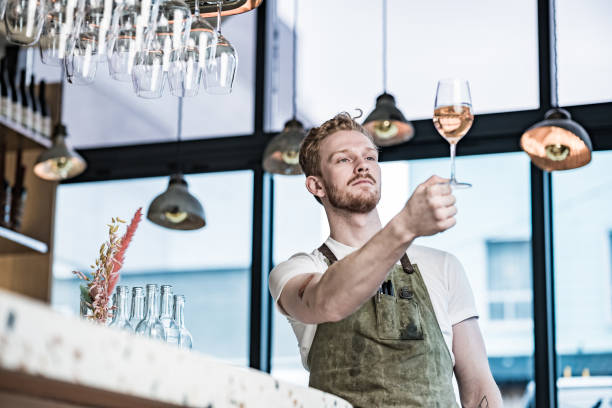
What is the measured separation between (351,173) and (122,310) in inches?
24.8

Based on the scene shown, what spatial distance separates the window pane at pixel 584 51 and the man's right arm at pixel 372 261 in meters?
2.72

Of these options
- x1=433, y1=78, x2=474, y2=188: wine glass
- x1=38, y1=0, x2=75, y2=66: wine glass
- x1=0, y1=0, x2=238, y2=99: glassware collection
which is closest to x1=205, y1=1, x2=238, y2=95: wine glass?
x1=0, y1=0, x2=238, y2=99: glassware collection

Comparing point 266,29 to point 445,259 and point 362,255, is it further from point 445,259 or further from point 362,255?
point 362,255

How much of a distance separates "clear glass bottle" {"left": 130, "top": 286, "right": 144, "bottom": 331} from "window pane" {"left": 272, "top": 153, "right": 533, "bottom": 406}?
246 cm

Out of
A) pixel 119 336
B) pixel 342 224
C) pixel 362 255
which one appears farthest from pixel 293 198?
pixel 119 336

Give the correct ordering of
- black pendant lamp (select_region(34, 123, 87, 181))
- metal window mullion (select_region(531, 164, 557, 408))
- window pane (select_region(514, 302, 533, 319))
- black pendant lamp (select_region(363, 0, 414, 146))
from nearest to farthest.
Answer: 1. black pendant lamp (select_region(363, 0, 414, 146))
2. black pendant lamp (select_region(34, 123, 87, 181))
3. metal window mullion (select_region(531, 164, 557, 408))
4. window pane (select_region(514, 302, 533, 319))

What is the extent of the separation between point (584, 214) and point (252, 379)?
3.11 meters

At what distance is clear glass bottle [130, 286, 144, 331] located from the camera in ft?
6.43

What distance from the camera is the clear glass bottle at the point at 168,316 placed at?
6.41 feet

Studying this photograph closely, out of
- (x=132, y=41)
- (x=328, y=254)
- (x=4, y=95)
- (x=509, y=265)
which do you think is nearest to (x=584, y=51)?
(x=509, y=265)

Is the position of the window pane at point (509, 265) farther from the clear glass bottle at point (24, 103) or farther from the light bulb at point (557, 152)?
the clear glass bottle at point (24, 103)

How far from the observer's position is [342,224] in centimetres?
228

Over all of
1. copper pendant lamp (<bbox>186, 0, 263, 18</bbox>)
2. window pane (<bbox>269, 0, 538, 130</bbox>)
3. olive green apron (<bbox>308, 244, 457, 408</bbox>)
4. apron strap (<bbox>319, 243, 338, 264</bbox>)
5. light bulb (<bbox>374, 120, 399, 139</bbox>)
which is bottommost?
olive green apron (<bbox>308, 244, 457, 408</bbox>)

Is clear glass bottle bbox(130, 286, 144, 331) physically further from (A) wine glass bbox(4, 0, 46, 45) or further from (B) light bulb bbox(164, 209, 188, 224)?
(B) light bulb bbox(164, 209, 188, 224)
